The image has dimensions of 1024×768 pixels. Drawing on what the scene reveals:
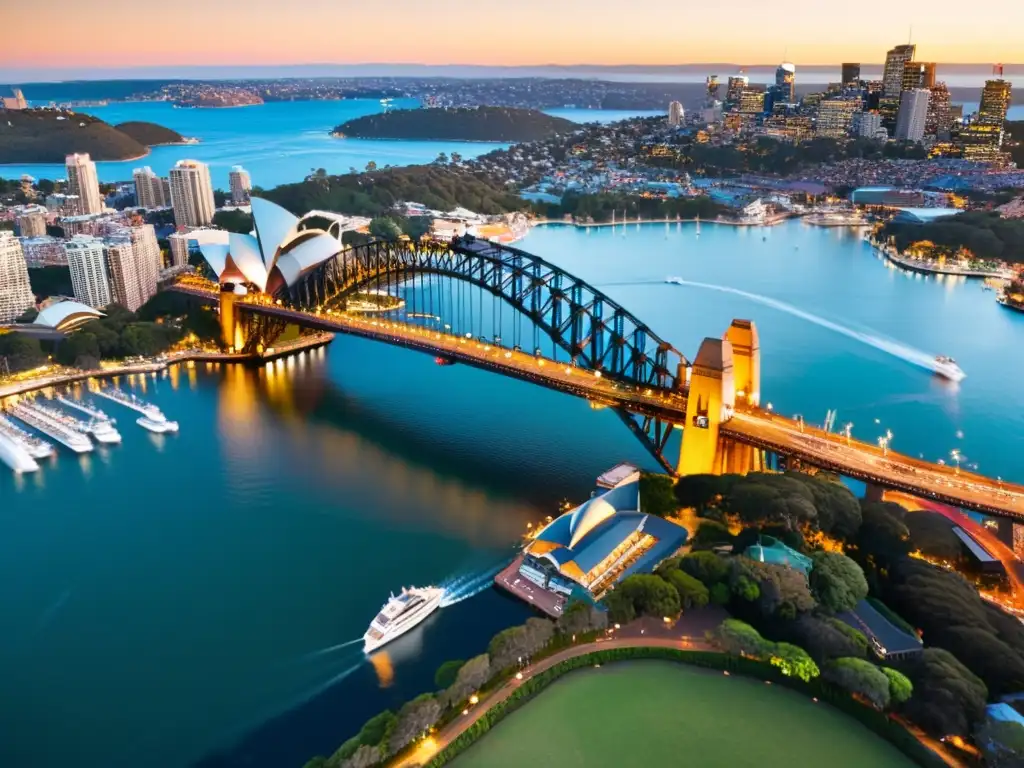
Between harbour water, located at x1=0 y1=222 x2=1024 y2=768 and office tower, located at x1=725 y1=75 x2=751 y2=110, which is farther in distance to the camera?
office tower, located at x1=725 y1=75 x2=751 y2=110

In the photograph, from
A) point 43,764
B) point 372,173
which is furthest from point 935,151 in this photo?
point 43,764

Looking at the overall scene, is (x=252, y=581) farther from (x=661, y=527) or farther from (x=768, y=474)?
(x=768, y=474)

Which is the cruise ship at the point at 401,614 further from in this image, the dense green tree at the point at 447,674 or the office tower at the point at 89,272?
the office tower at the point at 89,272

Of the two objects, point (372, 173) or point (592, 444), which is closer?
point (592, 444)

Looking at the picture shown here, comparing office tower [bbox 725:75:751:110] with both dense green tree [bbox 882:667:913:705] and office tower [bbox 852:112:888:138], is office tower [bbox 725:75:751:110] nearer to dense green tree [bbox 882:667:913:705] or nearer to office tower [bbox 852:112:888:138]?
office tower [bbox 852:112:888:138]

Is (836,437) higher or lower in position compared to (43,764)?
higher

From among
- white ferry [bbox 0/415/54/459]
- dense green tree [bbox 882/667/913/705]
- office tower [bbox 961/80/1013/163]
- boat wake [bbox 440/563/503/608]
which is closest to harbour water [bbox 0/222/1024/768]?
boat wake [bbox 440/563/503/608]
